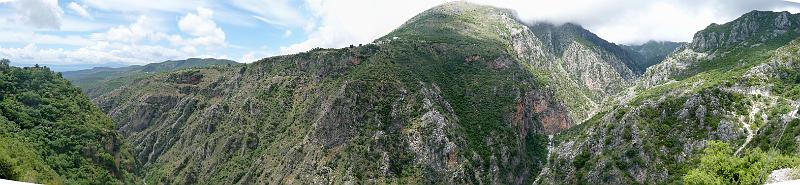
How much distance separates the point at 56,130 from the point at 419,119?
6281cm

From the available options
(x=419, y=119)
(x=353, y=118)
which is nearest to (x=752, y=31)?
(x=419, y=119)

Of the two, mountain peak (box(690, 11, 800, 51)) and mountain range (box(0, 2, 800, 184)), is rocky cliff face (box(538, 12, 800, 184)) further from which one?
mountain peak (box(690, 11, 800, 51))

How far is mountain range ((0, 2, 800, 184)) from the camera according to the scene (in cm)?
5716

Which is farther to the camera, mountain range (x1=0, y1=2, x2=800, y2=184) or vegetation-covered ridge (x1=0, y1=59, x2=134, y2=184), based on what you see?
mountain range (x1=0, y1=2, x2=800, y2=184)

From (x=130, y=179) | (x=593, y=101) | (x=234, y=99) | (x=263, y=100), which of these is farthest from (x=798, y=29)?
(x=130, y=179)

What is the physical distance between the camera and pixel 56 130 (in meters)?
49.2

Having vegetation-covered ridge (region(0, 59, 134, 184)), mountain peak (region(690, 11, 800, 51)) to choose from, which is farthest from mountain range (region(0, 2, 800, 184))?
mountain peak (region(690, 11, 800, 51))

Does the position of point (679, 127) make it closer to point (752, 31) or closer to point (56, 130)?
point (56, 130)

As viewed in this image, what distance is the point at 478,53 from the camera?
133 metres

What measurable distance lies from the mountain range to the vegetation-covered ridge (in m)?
0.21

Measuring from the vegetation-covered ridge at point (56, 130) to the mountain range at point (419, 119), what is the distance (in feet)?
0.69

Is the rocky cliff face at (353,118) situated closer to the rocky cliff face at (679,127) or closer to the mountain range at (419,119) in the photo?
the mountain range at (419,119)

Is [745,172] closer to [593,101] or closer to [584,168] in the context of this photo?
[584,168]

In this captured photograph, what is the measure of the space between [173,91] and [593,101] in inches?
5580
